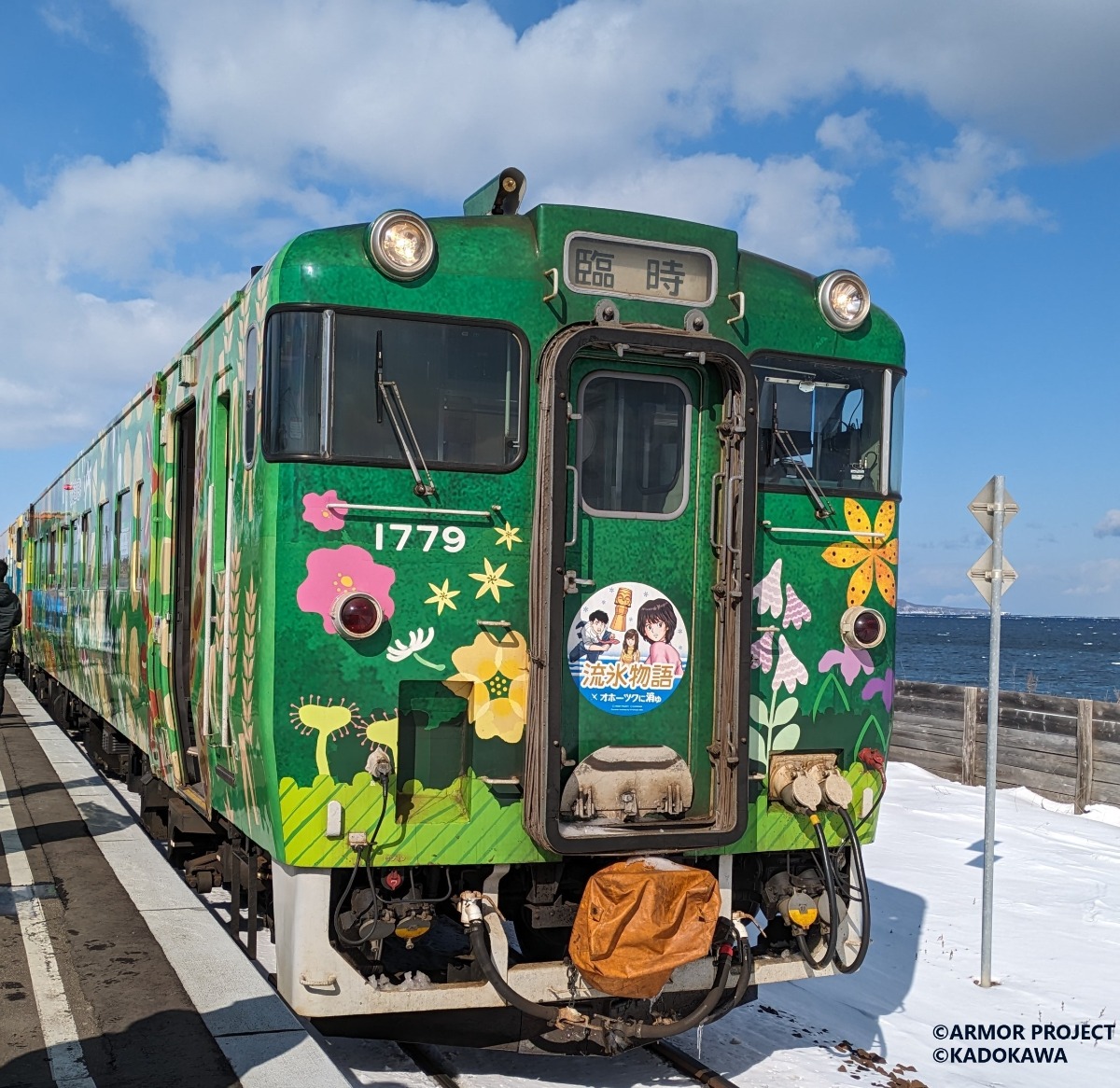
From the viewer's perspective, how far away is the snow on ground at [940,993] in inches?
245

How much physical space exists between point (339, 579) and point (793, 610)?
209cm

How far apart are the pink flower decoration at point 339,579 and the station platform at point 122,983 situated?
181cm

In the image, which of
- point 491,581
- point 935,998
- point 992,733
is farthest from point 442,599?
point 992,733

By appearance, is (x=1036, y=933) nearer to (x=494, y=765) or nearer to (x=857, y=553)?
(x=857, y=553)

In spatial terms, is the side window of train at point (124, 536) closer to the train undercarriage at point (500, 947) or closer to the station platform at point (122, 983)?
the station platform at point (122, 983)

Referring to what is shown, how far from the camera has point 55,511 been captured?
643 inches

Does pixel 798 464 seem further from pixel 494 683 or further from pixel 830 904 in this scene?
pixel 830 904

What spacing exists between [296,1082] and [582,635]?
206 cm

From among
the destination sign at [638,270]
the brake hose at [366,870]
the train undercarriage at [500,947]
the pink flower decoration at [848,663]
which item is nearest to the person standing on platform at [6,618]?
the train undercarriage at [500,947]

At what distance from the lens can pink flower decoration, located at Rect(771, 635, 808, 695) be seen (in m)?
5.67

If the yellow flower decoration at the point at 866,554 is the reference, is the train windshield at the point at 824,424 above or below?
above

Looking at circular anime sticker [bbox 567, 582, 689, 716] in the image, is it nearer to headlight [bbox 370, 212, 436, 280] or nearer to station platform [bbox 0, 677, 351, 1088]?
headlight [bbox 370, 212, 436, 280]

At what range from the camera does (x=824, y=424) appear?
19.5 feet

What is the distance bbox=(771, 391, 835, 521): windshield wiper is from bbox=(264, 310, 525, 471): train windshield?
127 cm
